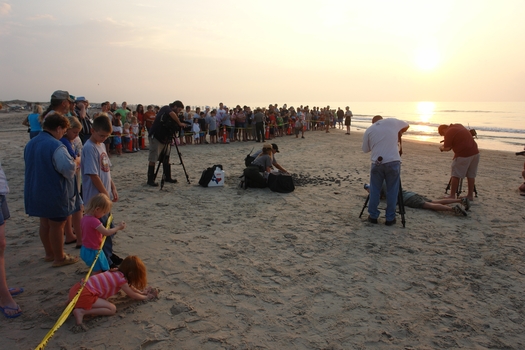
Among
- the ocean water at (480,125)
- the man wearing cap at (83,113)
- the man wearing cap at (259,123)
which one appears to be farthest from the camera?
the ocean water at (480,125)

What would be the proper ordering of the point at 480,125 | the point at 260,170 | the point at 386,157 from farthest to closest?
the point at 480,125 → the point at 260,170 → the point at 386,157

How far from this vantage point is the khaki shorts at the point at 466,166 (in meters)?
7.09

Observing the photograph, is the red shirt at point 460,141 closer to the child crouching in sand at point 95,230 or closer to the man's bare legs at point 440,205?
the man's bare legs at point 440,205

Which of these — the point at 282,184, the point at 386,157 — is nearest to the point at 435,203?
the point at 386,157

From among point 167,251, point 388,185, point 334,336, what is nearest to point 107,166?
point 167,251

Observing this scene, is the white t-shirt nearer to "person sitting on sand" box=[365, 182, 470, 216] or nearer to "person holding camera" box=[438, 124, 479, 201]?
"person sitting on sand" box=[365, 182, 470, 216]

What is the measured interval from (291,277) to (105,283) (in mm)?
2017

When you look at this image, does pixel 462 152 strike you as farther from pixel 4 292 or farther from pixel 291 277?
pixel 4 292

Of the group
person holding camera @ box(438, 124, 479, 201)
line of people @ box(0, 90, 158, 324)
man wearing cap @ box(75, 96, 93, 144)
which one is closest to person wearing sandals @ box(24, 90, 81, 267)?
line of people @ box(0, 90, 158, 324)

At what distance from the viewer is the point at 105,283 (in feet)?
10.6

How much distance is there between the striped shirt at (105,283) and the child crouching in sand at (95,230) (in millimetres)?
285

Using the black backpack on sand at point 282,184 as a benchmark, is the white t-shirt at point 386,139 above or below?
above

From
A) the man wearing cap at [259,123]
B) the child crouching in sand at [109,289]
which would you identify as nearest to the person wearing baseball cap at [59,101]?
the child crouching in sand at [109,289]

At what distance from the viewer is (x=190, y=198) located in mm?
7426
